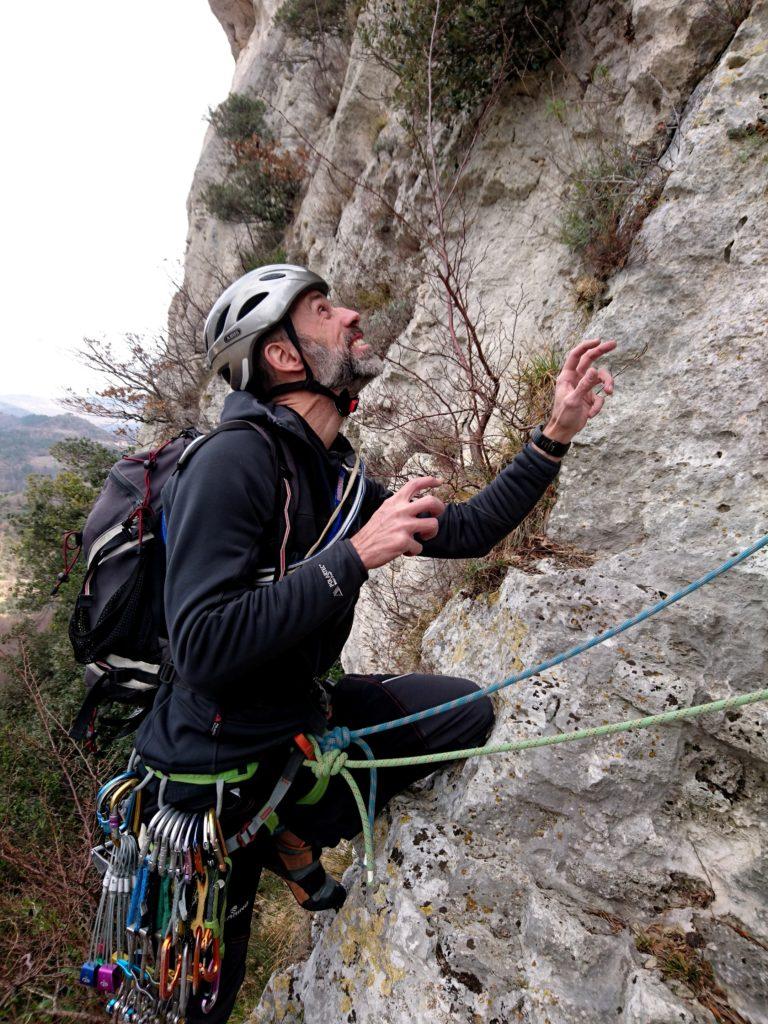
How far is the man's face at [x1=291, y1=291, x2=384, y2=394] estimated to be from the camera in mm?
2025

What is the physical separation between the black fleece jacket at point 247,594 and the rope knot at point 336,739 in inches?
3.5

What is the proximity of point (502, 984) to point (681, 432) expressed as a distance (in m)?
2.33

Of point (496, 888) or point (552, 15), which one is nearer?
point (496, 888)

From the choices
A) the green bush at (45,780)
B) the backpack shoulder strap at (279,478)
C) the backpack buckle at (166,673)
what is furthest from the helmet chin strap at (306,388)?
the green bush at (45,780)

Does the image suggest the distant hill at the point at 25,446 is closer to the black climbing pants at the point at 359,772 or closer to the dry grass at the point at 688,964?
the black climbing pants at the point at 359,772

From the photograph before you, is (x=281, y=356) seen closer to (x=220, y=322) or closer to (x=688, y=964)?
(x=220, y=322)

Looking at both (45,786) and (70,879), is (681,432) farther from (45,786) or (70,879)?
(45,786)

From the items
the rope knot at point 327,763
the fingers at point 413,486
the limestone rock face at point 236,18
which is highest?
the limestone rock face at point 236,18

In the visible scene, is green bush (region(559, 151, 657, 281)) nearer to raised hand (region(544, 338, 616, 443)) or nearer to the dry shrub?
raised hand (region(544, 338, 616, 443))

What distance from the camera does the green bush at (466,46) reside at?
14.5 ft

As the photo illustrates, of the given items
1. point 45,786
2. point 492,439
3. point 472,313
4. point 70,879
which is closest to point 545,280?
point 472,313

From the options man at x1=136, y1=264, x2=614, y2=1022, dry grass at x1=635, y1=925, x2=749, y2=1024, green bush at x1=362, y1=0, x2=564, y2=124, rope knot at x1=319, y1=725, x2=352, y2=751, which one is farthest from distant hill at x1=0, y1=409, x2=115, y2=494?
dry grass at x1=635, y1=925, x2=749, y2=1024

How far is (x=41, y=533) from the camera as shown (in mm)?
13016

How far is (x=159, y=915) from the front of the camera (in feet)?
6.04
